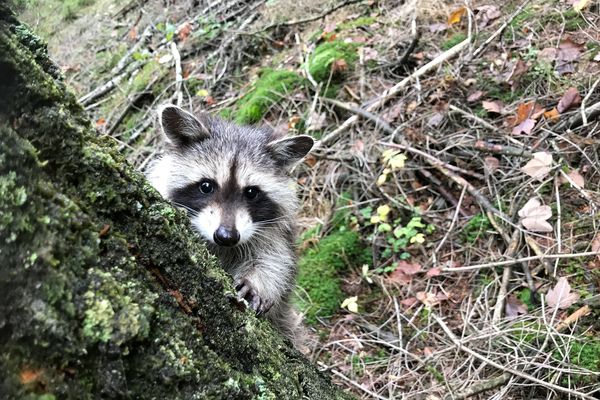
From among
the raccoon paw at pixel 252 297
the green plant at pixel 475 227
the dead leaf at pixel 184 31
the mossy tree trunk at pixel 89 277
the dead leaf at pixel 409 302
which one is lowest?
the dead leaf at pixel 409 302

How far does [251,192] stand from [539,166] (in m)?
2.33

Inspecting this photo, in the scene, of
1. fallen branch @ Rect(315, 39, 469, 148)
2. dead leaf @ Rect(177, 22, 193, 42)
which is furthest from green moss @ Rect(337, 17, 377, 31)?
dead leaf @ Rect(177, 22, 193, 42)

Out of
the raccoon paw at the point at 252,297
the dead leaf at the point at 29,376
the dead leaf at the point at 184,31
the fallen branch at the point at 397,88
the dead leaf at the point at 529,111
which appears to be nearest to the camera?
the dead leaf at the point at 29,376

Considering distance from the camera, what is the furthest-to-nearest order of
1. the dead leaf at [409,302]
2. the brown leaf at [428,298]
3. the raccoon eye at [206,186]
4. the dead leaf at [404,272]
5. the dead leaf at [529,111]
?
1. the dead leaf at [529,111]
2. the dead leaf at [404,272]
3. the dead leaf at [409,302]
4. the brown leaf at [428,298]
5. the raccoon eye at [206,186]

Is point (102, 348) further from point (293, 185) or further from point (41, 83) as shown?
point (293, 185)

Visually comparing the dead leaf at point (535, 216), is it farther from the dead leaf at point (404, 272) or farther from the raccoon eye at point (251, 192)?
the raccoon eye at point (251, 192)

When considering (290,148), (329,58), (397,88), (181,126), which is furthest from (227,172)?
(329,58)

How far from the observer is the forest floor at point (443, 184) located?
151 inches

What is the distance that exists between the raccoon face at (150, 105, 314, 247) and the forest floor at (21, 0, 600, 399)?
115cm

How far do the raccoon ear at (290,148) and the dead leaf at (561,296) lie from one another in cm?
205

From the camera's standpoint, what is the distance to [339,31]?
7820mm

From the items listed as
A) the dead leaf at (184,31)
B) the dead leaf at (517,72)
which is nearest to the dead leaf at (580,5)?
the dead leaf at (517,72)

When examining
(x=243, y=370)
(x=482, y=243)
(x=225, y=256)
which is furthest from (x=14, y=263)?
(x=482, y=243)

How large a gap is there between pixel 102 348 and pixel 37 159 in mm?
456
